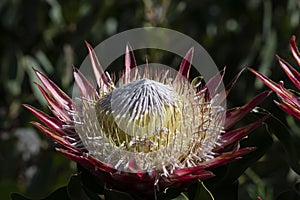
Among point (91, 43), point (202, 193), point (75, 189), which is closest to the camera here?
point (202, 193)

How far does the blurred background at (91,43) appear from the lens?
301 cm

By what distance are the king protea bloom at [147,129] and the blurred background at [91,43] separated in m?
1.03

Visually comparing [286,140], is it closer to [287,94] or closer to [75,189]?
[287,94]

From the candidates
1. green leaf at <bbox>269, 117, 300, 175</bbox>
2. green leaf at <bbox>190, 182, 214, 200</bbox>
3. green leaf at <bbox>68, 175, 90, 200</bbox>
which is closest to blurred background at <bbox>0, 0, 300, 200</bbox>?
green leaf at <bbox>269, 117, 300, 175</bbox>

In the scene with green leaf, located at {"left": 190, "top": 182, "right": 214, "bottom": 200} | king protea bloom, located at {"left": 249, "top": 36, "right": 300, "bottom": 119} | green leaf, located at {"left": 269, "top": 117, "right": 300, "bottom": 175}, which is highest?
king protea bloom, located at {"left": 249, "top": 36, "right": 300, "bottom": 119}

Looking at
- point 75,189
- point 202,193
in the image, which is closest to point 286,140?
point 202,193

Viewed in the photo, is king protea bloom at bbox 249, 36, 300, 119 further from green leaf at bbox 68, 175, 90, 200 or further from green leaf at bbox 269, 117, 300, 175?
green leaf at bbox 68, 175, 90, 200

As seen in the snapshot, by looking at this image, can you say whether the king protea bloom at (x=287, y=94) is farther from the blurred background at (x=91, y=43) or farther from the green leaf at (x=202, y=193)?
the blurred background at (x=91, y=43)

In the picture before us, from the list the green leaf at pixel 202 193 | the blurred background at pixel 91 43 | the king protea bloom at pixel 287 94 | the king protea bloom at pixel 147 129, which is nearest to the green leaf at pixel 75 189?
the king protea bloom at pixel 147 129

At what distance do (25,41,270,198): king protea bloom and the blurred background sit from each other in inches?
40.4

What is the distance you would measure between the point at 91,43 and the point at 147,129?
6.21 feet

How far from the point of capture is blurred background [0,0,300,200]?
301cm

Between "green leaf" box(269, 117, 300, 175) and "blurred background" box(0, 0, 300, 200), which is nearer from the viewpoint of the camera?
"green leaf" box(269, 117, 300, 175)

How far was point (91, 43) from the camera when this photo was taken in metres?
3.44
